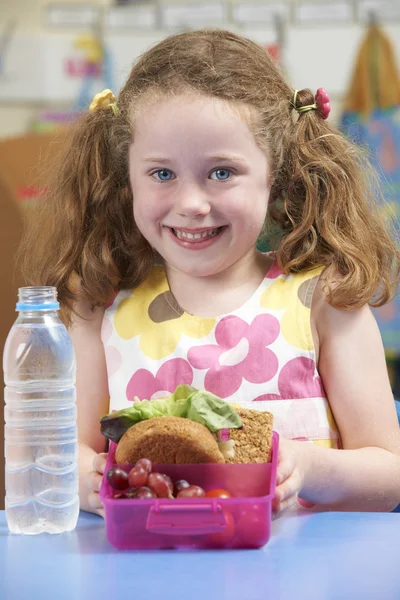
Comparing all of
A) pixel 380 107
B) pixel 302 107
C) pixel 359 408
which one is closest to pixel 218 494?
pixel 359 408

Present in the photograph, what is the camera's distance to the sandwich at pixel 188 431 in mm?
965

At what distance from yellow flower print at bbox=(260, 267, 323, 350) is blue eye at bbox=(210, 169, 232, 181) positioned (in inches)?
9.7

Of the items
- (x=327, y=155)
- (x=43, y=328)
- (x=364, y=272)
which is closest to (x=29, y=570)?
(x=43, y=328)

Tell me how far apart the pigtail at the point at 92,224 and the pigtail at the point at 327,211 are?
258 millimetres

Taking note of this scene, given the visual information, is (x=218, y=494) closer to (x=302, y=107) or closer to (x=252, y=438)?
(x=252, y=438)

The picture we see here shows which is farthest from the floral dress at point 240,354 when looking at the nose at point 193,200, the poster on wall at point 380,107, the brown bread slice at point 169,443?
the poster on wall at point 380,107

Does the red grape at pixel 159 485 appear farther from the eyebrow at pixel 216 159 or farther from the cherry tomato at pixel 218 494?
the eyebrow at pixel 216 159

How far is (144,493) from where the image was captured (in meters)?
0.94

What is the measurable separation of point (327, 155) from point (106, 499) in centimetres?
82

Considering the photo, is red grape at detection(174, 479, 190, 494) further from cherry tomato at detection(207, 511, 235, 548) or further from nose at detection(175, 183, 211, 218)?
nose at detection(175, 183, 211, 218)

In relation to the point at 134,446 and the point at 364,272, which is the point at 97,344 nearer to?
the point at 364,272

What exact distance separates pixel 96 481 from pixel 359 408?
0.49 meters

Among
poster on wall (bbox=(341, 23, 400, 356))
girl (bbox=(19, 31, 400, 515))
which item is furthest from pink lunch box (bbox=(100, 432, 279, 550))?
poster on wall (bbox=(341, 23, 400, 356))

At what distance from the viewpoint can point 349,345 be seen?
1435 mm
